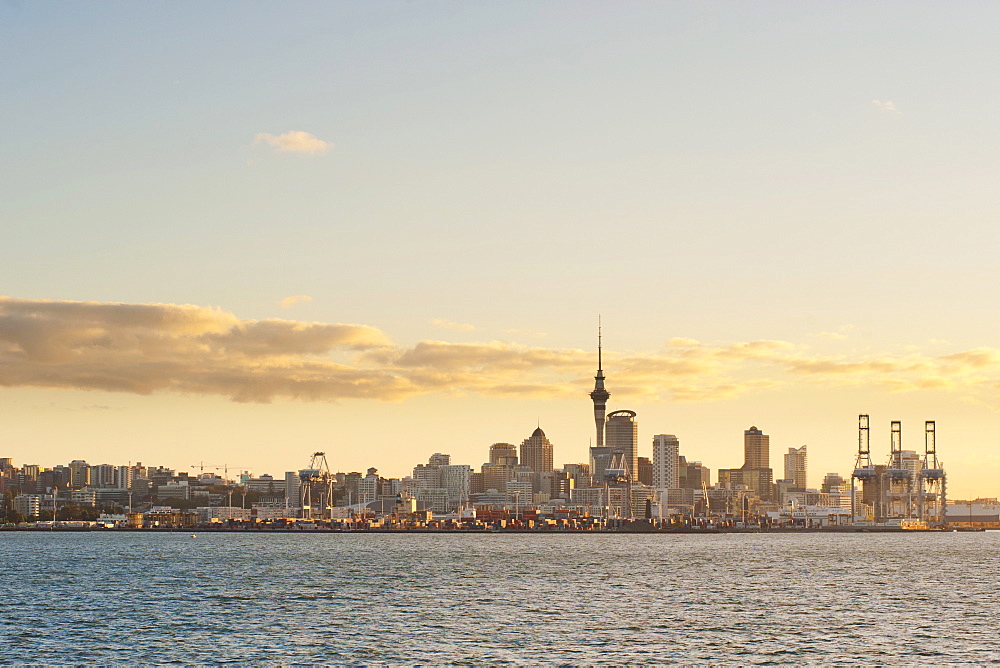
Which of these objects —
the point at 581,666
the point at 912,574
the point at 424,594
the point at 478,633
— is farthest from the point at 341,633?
the point at 912,574

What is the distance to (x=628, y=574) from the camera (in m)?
154

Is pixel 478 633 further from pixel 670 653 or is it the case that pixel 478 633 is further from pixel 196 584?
pixel 196 584

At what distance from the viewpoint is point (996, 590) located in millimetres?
130000

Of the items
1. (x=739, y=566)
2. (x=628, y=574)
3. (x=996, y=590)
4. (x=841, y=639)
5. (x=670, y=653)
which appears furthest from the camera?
(x=739, y=566)

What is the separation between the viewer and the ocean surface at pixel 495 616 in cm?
7700

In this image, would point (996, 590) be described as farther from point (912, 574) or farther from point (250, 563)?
point (250, 563)

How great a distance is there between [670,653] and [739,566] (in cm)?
10600

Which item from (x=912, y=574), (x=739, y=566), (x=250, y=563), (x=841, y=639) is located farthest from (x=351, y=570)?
(x=841, y=639)

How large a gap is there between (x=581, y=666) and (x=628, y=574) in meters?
83.3

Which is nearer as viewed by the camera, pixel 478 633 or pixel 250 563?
pixel 478 633

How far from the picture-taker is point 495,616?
98.1m

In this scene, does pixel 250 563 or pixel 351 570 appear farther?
pixel 250 563

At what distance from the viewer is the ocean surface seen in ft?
253

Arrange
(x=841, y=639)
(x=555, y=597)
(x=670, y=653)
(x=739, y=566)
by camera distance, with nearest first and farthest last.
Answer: (x=670, y=653), (x=841, y=639), (x=555, y=597), (x=739, y=566)
